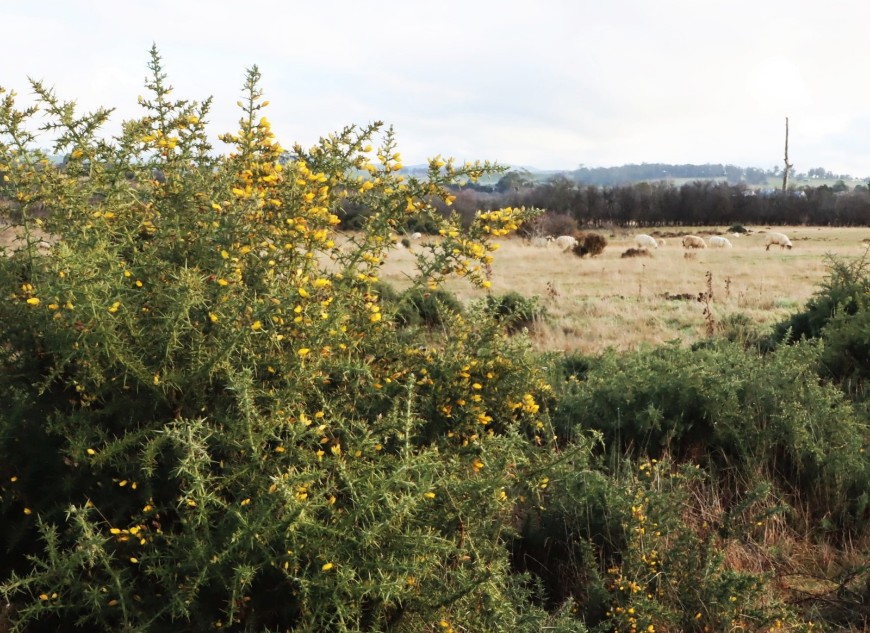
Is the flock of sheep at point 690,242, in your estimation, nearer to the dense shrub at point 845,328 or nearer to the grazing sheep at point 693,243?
the grazing sheep at point 693,243

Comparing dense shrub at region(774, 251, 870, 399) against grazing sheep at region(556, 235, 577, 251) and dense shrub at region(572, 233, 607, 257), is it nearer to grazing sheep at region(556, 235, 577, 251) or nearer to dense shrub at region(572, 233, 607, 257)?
dense shrub at region(572, 233, 607, 257)

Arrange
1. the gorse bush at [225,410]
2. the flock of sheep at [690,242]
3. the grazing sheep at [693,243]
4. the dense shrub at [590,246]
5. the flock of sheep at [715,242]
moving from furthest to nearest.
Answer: the grazing sheep at [693,243] < the flock of sheep at [715,242] < the flock of sheep at [690,242] < the dense shrub at [590,246] < the gorse bush at [225,410]

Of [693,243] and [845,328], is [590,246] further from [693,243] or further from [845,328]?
[845,328]

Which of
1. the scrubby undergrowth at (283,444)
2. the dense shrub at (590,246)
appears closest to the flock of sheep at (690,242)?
the dense shrub at (590,246)

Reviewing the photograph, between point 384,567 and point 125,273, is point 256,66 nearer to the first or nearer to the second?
point 125,273

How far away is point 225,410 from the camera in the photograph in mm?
2785

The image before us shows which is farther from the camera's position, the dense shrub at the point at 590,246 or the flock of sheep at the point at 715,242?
the flock of sheep at the point at 715,242

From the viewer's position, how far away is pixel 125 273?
8.56ft

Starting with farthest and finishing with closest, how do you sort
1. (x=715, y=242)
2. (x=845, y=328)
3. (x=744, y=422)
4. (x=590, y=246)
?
(x=715, y=242) → (x=590, y=246) → (x=845, y=328) → (x=744, y=422)

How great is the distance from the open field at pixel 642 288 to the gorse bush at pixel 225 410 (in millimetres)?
6166

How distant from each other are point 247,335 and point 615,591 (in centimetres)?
207

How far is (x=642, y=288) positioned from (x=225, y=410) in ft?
48.7

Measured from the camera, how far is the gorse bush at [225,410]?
8.29 ft

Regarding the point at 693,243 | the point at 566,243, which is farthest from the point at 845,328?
the point at 693,243
